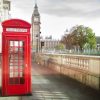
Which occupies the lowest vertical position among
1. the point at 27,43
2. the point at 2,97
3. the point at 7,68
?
the point at 2,97

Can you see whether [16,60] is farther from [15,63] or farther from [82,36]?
[82,36]

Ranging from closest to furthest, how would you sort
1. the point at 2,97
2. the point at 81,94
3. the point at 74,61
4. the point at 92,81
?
1. the point at 2,97
2. the point at 81,94
3. the point at 92,81
4. the point at 74,61

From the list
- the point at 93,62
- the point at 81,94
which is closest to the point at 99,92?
the point at 81,94

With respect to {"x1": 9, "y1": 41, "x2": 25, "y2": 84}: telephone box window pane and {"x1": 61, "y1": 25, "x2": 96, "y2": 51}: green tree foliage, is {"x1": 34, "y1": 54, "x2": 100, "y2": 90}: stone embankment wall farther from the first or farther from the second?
{"x1": 61, "y1": 25, "x2": 96, "y2": 51}: green tree foliage

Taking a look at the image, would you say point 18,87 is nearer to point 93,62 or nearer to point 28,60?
point 28,60

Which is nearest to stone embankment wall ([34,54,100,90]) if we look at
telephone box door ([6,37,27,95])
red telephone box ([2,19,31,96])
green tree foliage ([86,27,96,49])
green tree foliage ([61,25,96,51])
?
red telephone box ([2,19,31,96])

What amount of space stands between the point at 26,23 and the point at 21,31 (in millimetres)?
285

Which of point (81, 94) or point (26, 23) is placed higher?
point (26, 23)

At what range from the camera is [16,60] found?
10156 millimetres

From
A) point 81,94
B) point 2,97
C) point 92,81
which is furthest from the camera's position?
point 92,81

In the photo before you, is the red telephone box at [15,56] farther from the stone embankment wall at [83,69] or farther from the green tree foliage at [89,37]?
the green tree foliage at [89,37]

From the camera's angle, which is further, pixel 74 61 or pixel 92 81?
pixel 74 61

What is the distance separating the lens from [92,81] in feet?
39.1

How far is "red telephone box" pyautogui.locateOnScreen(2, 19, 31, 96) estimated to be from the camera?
10094 mm
